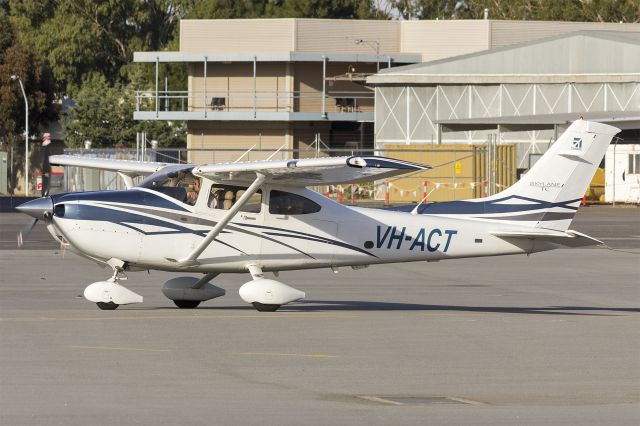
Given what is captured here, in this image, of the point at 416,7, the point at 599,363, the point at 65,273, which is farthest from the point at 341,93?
the point at 599,363

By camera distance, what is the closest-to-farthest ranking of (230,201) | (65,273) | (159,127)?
(230,201), (65,273), (159,127)

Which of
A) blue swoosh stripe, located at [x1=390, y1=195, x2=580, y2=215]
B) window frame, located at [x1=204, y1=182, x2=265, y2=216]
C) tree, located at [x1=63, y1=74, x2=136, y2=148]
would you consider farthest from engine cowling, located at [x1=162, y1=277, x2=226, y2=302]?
tree, located at [x1=63, y1=74, x2=136, y2=148]

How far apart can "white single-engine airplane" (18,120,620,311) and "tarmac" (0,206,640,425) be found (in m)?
0.55

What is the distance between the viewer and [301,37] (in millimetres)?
61531

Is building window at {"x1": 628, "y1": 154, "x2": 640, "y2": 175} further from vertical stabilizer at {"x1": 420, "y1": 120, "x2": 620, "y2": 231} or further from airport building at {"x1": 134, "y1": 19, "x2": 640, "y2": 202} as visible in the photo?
vertical stabilizer at {"x1": 420, "y1": 120, "x2": 620, "y2": 231}

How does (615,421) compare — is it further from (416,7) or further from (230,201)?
(416,7)

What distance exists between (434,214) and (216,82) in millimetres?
48197

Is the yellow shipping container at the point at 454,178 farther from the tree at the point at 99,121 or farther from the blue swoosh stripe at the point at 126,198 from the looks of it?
the blue swoosh stripe at the point at 126,198

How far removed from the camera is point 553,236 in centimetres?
1470

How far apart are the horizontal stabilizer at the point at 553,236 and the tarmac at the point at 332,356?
881 mm

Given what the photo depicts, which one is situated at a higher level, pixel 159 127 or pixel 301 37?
pixel 301 37

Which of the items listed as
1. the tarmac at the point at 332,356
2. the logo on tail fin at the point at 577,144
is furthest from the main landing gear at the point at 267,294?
the logo on tail fin at the point at 577,144

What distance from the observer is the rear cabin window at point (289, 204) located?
14609 millimetres

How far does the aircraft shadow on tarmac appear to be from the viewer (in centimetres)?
1512
